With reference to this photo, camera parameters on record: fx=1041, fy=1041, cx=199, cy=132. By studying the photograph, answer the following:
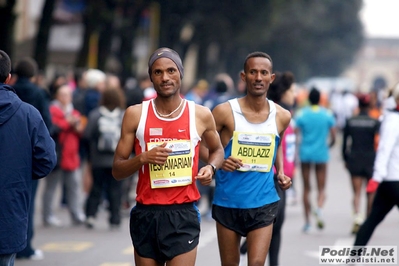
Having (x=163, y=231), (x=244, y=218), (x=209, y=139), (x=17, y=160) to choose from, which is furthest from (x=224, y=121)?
(x=17, y=160)

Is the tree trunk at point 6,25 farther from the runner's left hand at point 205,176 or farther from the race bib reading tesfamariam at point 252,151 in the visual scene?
the runner's left hand at point 205,176

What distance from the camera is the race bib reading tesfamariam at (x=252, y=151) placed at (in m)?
7.34

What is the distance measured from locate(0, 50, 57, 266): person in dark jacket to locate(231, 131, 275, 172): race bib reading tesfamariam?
1472 mm

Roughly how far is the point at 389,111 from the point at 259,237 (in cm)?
240

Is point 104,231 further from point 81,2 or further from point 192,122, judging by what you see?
point 81,2

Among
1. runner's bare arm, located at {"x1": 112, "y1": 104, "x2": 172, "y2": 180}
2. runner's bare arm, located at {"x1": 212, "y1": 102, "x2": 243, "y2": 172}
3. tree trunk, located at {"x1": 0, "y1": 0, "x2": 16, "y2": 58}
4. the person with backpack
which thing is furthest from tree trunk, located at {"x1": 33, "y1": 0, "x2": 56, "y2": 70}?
runner's bare arm, located at {"x1": 112, "y1": 104, "x2": 172, "y2": 180}

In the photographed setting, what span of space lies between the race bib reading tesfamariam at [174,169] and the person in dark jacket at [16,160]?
672 mm

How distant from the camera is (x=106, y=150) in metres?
13.7

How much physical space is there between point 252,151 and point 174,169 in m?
1.15

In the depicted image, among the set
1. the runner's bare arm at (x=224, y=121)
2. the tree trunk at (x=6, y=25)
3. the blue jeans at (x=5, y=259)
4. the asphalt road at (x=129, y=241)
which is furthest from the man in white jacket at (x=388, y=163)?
the tree trunk at (x=6, y=25)

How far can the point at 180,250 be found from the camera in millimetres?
6270

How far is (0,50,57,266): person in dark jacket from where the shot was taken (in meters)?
6.27

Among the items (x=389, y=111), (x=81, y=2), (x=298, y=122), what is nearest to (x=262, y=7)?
(x=81, y=2)

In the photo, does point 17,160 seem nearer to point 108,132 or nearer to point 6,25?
point 108,132
